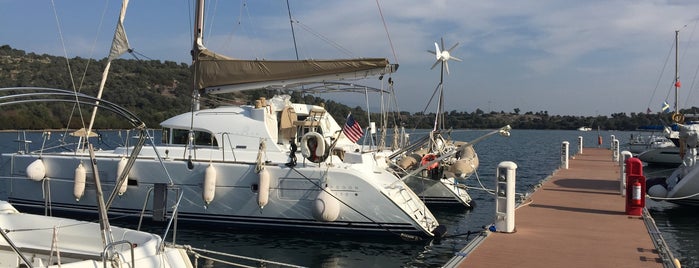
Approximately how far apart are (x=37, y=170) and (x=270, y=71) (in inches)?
215

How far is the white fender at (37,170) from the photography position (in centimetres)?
1308

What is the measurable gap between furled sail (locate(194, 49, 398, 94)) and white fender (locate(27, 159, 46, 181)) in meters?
3.75

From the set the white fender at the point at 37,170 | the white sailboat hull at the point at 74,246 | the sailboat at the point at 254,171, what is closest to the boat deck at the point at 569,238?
the sailboat at the point at 254,171

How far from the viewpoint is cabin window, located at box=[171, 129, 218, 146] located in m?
13.1

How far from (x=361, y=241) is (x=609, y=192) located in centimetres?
795

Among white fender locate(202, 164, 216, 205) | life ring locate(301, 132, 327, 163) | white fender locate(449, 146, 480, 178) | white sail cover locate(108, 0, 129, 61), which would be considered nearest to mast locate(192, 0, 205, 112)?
white sail cover locate(108, 0, 129, 61)

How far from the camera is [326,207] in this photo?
437 inches

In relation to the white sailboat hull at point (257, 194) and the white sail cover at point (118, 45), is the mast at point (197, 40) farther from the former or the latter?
the white sail cover at point (118, 45)

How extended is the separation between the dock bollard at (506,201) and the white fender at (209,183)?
210 inches

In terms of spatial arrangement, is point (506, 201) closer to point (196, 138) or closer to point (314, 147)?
point (314, 147)

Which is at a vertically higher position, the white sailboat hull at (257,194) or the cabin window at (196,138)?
the cabin window at (196,138)

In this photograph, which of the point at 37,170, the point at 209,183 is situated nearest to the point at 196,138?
the point at 209,183

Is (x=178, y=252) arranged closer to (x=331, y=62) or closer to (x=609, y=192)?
(x=331, y=62)

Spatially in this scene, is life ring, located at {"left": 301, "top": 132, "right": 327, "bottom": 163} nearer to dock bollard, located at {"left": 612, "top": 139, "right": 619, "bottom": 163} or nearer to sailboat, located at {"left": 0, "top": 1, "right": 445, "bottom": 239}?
sailboat, located at {"left": 0, "top": 1, "right": 445, "bottom": 239}
